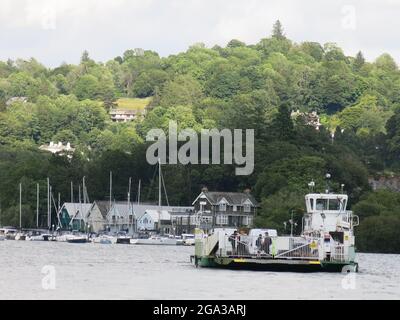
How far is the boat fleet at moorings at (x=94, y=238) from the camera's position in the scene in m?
143

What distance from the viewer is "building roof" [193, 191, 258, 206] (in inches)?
6117

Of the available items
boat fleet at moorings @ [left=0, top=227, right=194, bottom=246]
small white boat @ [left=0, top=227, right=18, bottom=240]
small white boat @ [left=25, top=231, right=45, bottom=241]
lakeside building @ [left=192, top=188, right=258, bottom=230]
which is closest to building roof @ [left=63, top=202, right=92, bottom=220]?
small white boat @ [left=0, top=227, right=18, bottom=240]

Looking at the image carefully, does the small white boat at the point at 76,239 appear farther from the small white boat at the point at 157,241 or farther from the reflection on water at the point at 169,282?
the reflection on water at the point at 169,282

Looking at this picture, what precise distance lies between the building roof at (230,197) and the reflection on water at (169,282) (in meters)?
60.0

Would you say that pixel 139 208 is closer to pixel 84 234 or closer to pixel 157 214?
pixel 157 214

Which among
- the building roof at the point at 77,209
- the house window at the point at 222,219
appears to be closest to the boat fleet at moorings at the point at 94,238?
the house window at the point at 222,219

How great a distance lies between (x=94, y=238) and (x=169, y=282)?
74.3 meters

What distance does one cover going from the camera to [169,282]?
70.8 metres

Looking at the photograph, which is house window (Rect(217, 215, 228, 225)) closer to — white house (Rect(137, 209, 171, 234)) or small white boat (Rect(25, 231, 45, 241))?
white house (Rect(137, 209, 171, 234))

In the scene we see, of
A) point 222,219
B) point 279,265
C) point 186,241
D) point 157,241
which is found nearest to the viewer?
point 279,265

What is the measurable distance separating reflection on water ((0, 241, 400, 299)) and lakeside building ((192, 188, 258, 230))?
59.7 metres

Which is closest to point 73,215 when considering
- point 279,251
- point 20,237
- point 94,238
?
point 20,237

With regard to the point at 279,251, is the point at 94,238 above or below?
above

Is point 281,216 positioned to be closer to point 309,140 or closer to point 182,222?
point 182,222
